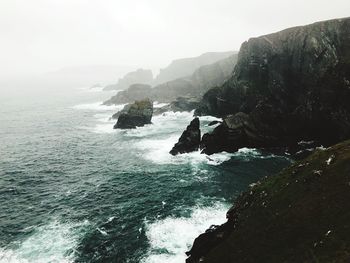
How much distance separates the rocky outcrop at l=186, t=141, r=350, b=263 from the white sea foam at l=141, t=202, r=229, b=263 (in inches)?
94.8

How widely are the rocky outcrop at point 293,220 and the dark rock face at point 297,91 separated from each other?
2893cm

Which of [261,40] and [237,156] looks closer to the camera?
[237,156]

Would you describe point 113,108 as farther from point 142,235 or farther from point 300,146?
point 142,235

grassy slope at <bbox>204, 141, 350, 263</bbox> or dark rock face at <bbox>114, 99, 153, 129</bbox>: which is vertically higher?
dark rock face at <bbox>114, 99, 153, 129</bbox>

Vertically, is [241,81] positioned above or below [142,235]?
above

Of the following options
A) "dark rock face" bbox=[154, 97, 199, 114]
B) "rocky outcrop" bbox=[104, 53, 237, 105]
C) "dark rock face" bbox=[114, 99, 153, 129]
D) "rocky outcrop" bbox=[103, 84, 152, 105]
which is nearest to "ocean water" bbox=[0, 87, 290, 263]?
"dark rock face" bbox=[114, 99, 153, 129]

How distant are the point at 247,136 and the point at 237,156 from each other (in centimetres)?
644

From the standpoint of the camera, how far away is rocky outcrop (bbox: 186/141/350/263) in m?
28.4

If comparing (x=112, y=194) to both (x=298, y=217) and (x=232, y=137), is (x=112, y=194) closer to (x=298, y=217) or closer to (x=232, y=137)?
(x=232, y=137)

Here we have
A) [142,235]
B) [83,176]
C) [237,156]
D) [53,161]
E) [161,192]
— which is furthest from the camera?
[53,161]

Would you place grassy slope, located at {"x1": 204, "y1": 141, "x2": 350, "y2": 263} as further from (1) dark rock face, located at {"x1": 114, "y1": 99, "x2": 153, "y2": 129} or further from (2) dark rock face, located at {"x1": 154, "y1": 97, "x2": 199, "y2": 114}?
(2) dark rock face, located at {"x1": 154, "y1": 97, "x2": 199, "y2": 114}

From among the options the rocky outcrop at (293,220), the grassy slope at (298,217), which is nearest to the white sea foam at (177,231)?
A: the rocky outcrop at (293,220)

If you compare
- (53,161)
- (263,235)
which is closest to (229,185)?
(263,235)

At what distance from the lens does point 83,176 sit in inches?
2618
